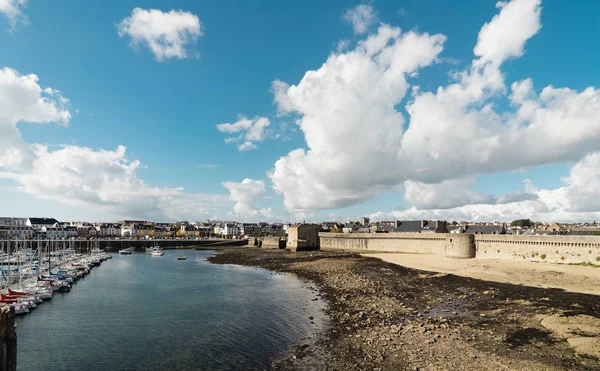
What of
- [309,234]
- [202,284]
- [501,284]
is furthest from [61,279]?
[309,234]

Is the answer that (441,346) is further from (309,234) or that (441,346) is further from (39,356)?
(309,234)

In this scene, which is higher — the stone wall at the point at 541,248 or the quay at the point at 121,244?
the stone wall at the point at 541,248

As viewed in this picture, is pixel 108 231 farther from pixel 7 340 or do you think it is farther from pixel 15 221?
pixel 7 340

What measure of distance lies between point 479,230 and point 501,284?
46771mm

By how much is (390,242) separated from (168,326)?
203ft

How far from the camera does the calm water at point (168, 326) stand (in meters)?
18.2

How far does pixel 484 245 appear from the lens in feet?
179

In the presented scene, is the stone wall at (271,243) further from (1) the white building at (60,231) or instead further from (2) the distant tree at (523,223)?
(2) the distant tree at (523,223)

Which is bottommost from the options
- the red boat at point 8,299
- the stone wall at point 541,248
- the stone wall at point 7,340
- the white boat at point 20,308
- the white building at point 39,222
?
the white boat at point 20,308

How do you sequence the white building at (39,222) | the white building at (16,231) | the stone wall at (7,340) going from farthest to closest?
the white building at (39,222) < the white building at (16,231) < the stone wall at (7,340)

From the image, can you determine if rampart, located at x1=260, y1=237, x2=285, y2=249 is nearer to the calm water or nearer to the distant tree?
the calm water

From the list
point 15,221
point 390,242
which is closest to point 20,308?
point 390,242

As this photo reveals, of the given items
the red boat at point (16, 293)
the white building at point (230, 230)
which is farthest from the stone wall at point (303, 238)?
the white building at point (230, 230)

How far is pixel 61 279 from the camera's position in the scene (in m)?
42.3
